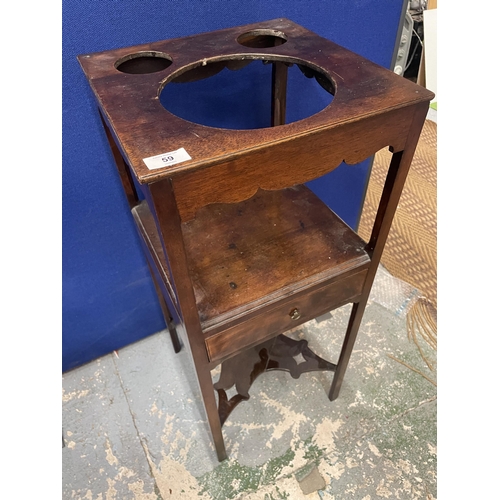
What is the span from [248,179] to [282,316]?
0.36 metres

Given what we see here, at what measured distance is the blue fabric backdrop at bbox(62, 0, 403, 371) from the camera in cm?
84

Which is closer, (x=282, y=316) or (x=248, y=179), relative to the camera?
(x=248, y=179)

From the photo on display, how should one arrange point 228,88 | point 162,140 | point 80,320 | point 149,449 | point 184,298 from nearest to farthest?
1. point 162,140
2. point 184,298
3. point 228,88
4. point 149,449
5. point 80,320

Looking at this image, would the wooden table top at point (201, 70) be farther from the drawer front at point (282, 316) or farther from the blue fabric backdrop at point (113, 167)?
the drawer front at point (282, 316)

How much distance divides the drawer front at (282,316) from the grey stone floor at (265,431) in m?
0.51

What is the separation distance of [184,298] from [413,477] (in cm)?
90

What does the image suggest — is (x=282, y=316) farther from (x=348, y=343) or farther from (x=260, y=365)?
(x=260, y=365)

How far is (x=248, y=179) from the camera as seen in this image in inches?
21.9

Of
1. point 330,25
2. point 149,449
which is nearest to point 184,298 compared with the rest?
point 149,449

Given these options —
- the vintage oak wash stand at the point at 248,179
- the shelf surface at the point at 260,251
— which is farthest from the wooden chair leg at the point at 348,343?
the shelf surface at the point at 260,251

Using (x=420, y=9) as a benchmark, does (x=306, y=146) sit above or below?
above

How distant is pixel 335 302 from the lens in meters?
0.88

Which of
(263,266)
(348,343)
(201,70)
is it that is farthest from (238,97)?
(348,343)

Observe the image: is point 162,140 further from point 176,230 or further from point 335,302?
point 335,302
